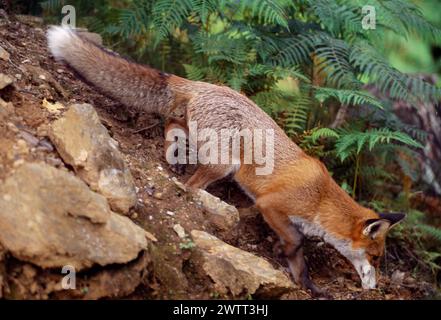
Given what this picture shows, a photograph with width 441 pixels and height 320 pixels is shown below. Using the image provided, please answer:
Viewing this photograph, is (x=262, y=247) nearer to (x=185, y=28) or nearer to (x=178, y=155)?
(x=178, y=155)

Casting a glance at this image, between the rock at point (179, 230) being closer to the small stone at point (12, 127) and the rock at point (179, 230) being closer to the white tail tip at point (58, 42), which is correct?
the small stone at point (12, 127)

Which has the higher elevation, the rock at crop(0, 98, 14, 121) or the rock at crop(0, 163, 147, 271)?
the rock at crop(0, 98, 14, 121)

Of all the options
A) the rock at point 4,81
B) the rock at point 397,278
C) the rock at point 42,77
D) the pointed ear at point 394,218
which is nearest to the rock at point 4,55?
the rock at point 42,77

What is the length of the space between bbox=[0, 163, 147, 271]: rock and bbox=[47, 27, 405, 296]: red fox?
5.32 ft

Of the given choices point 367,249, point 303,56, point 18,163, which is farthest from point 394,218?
point 18,163

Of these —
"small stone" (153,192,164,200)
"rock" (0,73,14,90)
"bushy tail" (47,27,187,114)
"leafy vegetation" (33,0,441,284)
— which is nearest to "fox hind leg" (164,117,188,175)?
"bushy tail" (47,27,187,114)

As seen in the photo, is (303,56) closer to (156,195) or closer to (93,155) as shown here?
(156,195)

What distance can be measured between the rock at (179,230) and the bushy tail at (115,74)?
1.53 m

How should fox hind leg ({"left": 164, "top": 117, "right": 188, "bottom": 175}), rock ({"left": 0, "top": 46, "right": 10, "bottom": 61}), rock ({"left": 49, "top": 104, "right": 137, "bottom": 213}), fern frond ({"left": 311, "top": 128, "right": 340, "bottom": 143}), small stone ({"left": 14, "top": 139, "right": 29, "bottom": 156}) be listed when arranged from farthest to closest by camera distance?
fern frond ({"left": 311, "top": 128, "right": 340, "bottom": 143}) → fox hind leg ({"left": 164, "top": 117, "right": 188, "bottom": 175}) → rock ({"left": 0, "top": 46, "right": 10, "bottom": 61}) → rock ({"left": 49, "top": 104, "right": 137, "bottom": 213}) → small stone ({"left": 14, "top": 139, "right": 29, "bottom": 156})

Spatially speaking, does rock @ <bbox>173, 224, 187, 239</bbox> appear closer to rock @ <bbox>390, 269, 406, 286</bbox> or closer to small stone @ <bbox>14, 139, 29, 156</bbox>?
small stone @ <bbox>14, 139, 29, 156</bbox>

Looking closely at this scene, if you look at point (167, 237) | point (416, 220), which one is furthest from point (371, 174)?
point (167, 237)

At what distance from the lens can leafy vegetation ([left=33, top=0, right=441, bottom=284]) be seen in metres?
6.46

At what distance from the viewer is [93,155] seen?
175 inches

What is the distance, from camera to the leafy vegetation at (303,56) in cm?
646
